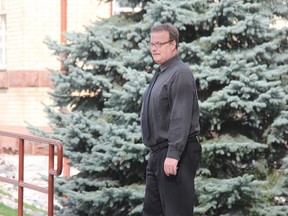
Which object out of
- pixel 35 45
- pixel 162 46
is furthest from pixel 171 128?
pixel 35 45

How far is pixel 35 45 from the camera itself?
16.2 metres

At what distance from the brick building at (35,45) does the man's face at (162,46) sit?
34.7 ft

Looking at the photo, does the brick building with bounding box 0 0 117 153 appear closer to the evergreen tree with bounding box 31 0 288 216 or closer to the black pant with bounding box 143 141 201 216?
the evergreen tree with bounding box 31 0 288 216

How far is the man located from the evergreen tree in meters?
1.74

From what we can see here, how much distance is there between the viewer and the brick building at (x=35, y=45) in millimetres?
16125

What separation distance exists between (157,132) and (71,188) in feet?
9.25

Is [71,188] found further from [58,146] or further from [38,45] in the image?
[38,45]

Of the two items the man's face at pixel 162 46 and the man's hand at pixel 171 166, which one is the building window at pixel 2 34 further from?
the man's hand at pixel 171 166

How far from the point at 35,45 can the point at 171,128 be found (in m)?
11.4

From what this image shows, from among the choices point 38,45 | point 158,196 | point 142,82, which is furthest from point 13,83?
point 158,196

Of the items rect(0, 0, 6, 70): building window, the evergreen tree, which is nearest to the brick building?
rect(0, 0, 6, 70): building window

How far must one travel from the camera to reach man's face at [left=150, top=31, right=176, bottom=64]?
539 cm

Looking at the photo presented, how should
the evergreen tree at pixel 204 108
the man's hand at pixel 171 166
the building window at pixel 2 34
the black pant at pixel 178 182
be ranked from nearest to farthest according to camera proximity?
1. the man's hand at pixel 171 166
2. the black pant at pixel 178 182
3. the evergreen tree at pixel 204 108
4. the building window at pixel 2 34

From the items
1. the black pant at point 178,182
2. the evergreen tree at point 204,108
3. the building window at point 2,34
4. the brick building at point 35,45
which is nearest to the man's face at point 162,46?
the black pant at point 178,182
